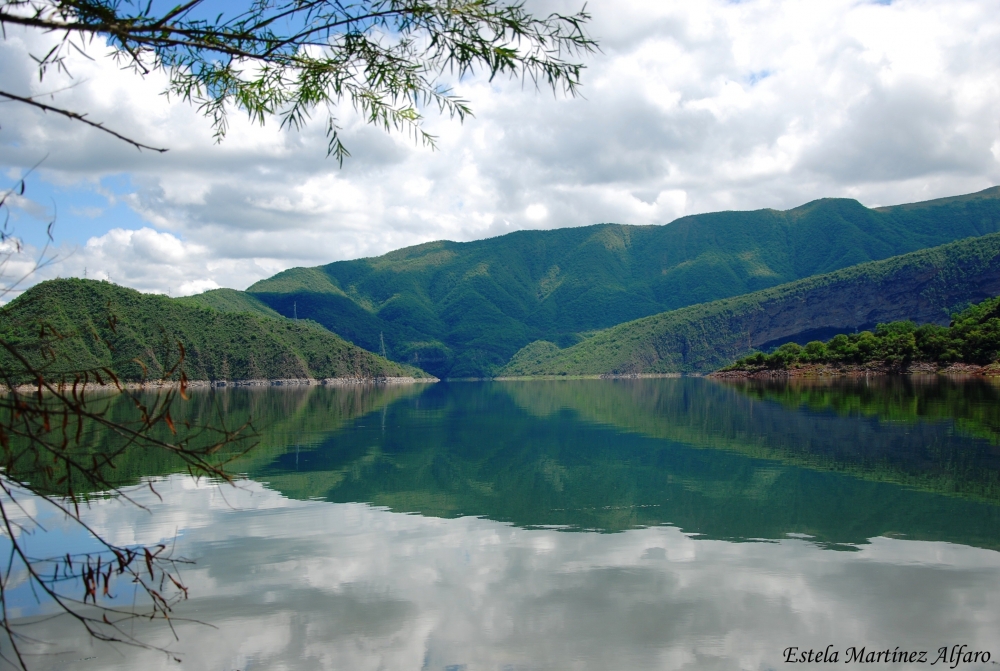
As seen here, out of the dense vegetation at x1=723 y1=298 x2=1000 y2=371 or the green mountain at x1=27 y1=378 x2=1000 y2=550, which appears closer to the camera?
the green mountain at x1=27 y1=378 x2=1000 y2=550

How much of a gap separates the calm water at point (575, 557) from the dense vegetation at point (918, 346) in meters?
67.2

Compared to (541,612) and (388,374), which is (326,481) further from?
(388,374)

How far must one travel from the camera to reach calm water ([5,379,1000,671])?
8461mm

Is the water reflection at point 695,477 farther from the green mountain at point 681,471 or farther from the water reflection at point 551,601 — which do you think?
the water reflection at point 551,601

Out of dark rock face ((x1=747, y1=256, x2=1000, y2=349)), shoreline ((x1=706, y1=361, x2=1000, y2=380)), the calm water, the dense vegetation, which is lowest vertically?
shoreline ((x1=706, y1=361, x2=1000, y2=380))

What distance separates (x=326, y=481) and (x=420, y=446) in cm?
934

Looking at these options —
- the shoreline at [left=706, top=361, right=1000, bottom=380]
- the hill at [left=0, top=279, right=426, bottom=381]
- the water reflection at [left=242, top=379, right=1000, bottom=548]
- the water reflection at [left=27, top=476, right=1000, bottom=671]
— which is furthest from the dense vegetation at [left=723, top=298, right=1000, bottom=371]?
the hill at [left=0, top=279, right=426, bottom=381]

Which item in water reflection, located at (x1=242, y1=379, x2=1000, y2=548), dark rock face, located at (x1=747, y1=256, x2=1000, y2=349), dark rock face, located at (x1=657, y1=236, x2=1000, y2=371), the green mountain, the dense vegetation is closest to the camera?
water reflection, located at (x1=242, y1=379, x2=1000, y2=548)

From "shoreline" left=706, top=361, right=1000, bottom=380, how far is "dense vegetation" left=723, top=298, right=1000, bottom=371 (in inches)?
29.3

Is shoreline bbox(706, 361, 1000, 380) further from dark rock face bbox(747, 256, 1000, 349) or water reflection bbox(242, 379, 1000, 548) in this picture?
dark rock face bbox(747, 256, 1000, 349)

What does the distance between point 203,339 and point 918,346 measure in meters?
131

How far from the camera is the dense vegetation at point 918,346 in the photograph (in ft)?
271

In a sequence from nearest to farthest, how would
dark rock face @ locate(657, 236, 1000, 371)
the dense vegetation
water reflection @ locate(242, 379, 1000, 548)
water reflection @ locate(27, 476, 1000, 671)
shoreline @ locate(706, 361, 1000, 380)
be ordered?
water reflection @ locate(27, 476, 1000, 671), water reflection @ locate(242, 379, 1000, 548), shoreline @ locate(706, 361, 1000, 380), the dense vegetation, dark rock face @ locate(657, 236, 1000, 371)

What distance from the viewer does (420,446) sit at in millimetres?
29797
